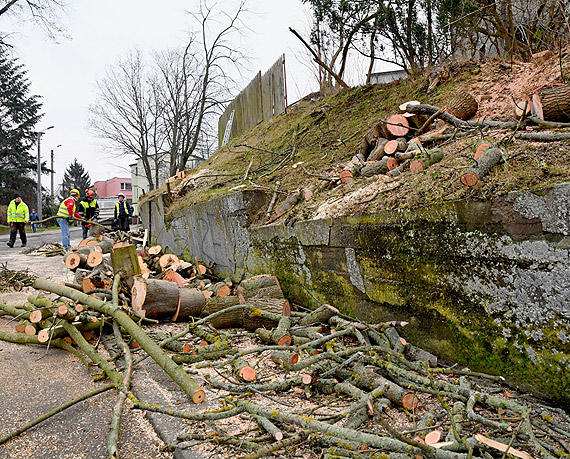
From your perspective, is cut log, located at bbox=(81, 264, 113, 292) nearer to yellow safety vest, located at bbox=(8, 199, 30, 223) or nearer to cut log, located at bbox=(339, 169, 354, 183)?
cut log, located at bbox=(339, 169, 354, 183)

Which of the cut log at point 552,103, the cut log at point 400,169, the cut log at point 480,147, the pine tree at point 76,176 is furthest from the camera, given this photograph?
the pine tree at point 76,176

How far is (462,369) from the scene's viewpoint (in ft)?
9.98

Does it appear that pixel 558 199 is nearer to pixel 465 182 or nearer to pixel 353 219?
pixel 465 182

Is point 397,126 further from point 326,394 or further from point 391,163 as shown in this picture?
point 326,394

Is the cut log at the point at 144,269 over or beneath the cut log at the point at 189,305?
over

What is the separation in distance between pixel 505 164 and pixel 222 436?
268 centimetres

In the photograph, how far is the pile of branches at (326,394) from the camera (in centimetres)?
215

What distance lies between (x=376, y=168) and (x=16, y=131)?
113 ft

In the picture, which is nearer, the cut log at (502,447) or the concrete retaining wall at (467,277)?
the cut log at (502,447)

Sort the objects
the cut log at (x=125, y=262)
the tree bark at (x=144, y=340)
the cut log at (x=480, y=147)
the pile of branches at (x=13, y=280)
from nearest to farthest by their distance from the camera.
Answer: the tree bark at (x=144, y=340) < the cut log at (x=480, y=147) < the cut log at (x=125, y=262) < the pile of branches at (x=13, y=280)

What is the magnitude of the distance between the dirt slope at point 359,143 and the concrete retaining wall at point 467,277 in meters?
0.18

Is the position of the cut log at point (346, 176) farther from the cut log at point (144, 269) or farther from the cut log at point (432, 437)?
the cut log at point (432, 437)

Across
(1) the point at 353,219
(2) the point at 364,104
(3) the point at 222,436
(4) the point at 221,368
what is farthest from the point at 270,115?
(3) the point at 222,436

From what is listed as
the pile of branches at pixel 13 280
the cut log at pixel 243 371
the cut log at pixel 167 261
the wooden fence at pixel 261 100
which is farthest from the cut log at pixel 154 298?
the wooden fence at pixel 261 100
